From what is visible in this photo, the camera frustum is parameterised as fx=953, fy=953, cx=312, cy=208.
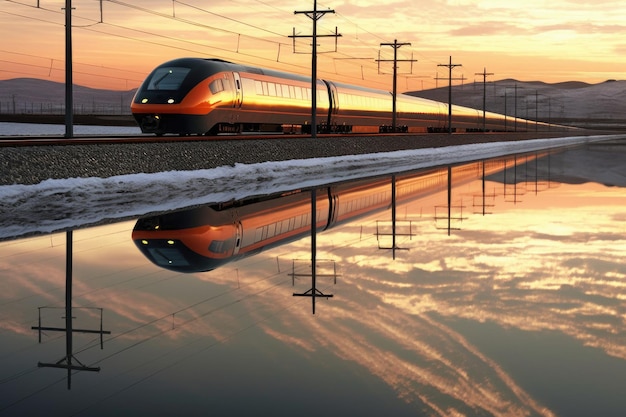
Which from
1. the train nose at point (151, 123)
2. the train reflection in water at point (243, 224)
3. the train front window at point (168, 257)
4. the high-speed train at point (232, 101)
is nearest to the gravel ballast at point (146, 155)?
the high-speed train at point (232, 101)

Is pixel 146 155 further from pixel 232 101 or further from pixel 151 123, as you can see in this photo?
pixel 232 101

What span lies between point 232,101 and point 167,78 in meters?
3.51

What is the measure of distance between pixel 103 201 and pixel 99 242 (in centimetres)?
799

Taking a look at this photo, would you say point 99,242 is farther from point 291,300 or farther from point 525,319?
point 525,319

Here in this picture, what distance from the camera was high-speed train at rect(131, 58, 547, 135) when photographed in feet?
127

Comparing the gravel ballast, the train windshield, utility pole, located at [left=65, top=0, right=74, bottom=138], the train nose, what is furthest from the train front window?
the train nose

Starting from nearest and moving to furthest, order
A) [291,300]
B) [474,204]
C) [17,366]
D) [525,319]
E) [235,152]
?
1. [17,366]
2. [525,319]
3. [291,300]
4. [474,204]
5. [235,152]

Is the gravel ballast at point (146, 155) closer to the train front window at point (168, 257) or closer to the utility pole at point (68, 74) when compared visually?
the utility pole at point (68, 74)

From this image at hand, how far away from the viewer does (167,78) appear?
130ft

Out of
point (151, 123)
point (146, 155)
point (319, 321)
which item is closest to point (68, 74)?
point (146, 155)

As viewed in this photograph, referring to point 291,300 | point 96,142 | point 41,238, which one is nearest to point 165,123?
point 96,142

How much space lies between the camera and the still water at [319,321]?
6762 mm

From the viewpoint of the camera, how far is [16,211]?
805 inches

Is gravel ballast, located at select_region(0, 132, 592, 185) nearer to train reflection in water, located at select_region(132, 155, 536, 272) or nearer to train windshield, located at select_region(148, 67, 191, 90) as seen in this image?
train windshield, located at select_region(148, 67, 191, 90)
